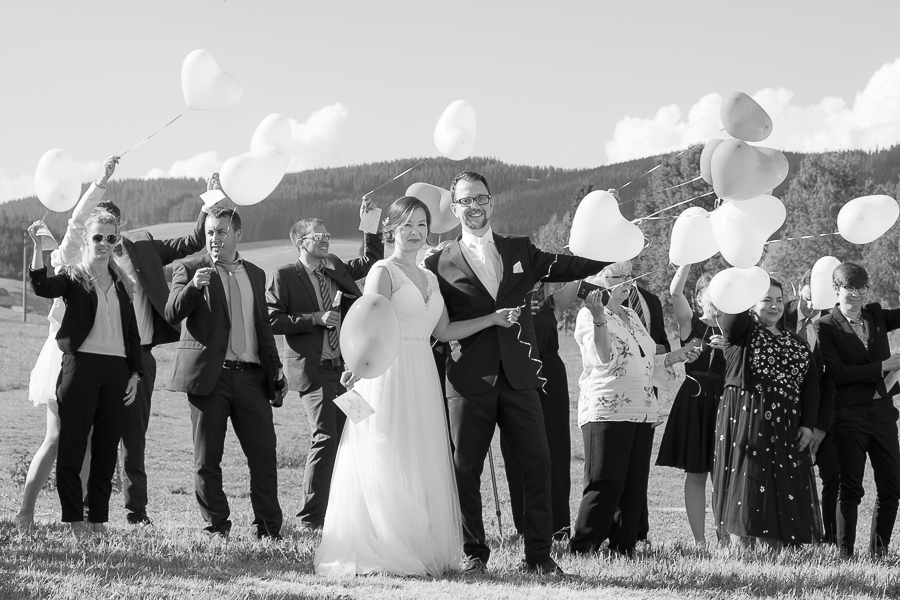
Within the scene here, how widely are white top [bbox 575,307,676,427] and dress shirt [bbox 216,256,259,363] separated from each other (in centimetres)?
216

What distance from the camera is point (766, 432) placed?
21.9ft

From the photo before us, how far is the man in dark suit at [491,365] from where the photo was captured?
550cm

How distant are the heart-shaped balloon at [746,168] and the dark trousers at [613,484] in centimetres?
164

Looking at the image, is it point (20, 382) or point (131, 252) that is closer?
point (131, 252)

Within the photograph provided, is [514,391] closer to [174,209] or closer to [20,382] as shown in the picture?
[20,382]

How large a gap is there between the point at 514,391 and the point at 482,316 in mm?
453


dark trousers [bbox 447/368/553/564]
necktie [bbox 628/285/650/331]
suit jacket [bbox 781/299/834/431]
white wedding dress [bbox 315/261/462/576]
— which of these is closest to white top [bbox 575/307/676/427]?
necktie [bbox 628/285/650/331]

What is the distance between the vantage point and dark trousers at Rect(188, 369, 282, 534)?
257 inches

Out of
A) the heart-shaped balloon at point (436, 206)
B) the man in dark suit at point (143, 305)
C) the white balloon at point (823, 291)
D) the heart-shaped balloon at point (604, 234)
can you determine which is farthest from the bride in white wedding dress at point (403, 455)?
the white balloon at point (823, 291)

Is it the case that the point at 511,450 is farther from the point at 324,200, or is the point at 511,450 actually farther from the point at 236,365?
the point at 324,200

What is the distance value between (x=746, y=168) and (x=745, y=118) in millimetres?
309

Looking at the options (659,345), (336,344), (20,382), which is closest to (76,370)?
(336,344)

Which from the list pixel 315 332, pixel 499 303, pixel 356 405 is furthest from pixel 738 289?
pixel 315 332

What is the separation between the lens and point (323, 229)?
797cm
